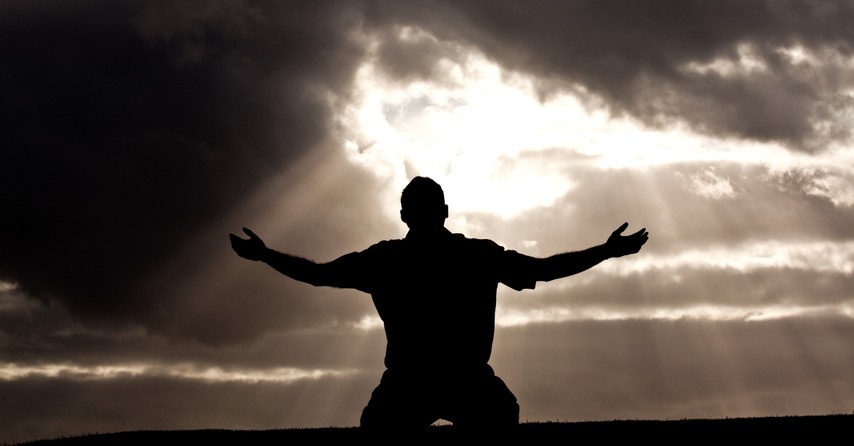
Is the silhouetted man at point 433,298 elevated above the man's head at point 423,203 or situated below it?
below

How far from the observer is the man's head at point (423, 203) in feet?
23.6

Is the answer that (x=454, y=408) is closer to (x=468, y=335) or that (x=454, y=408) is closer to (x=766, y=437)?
(x=468, y=335)

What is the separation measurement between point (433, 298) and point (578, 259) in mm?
1265

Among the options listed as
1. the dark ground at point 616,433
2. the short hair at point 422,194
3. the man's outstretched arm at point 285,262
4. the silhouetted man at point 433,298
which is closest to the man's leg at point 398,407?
the silhouetted man at point 433,298

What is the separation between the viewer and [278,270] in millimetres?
7426

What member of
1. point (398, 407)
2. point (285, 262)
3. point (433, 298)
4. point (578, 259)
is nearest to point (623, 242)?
point (578, 259)

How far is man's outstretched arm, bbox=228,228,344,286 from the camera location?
738cm

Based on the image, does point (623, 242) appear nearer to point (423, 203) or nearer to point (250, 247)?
point (423, 203)

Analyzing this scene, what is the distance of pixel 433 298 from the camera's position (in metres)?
7.09

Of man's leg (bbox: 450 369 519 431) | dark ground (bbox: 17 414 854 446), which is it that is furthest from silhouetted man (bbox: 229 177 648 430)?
dark ground (bbox: 17 414 854 446)

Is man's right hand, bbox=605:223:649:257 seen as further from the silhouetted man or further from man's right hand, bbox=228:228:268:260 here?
man's right hand, bbox=228:228:268:260

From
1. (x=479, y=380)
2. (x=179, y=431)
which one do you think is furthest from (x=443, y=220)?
(x=179, y=431)

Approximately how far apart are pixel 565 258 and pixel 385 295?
A: 152 centimetres

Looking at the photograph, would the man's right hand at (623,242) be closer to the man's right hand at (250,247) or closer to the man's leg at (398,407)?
the man's leg at (398,407)
